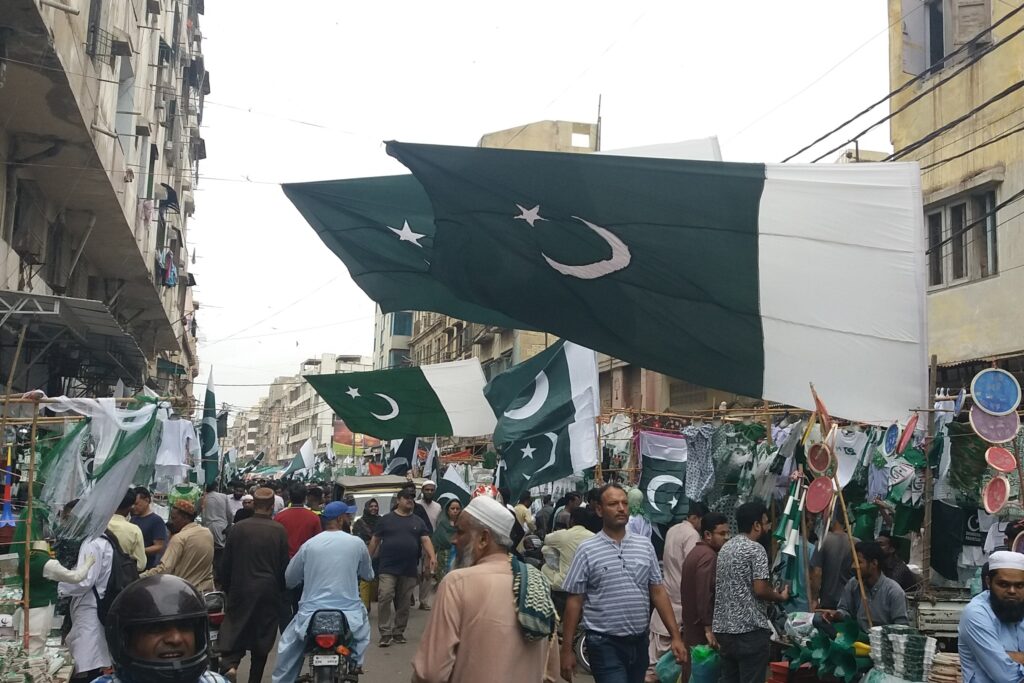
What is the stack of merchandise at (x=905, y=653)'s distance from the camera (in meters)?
6.63

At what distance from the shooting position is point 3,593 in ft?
23.8

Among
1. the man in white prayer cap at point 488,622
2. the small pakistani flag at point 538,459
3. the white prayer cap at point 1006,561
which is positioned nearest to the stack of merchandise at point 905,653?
the white prayer cap at point 1006,561

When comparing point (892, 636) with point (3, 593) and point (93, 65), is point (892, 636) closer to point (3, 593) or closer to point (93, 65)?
point (3, 593)

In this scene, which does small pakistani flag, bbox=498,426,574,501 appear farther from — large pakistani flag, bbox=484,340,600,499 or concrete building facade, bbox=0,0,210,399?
concrete building facade, bbox=0,0,210,399

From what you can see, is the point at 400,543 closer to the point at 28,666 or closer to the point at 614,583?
the point at 28,666

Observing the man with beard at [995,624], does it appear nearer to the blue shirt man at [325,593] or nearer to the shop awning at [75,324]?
the blue shirt man at [325,593]

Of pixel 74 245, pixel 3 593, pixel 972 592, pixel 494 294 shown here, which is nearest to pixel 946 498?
pixel 972 592

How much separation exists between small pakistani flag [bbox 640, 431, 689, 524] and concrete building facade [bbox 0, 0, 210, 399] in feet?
22.9

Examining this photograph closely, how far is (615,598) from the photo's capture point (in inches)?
248

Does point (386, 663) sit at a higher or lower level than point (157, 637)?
lower

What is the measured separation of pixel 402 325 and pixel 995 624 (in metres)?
77.3

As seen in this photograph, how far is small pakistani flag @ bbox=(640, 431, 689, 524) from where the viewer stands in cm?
1219

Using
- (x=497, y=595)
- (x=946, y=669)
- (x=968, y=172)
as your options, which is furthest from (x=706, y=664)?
(x=968, y=172)

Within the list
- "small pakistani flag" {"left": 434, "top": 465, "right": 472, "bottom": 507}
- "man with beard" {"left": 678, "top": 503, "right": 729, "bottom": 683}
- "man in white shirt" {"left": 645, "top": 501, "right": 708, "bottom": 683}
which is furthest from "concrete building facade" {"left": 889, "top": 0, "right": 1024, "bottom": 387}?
"man with beard" {"left": 678, "top": 503, "right": 729, "bottom": 683}
